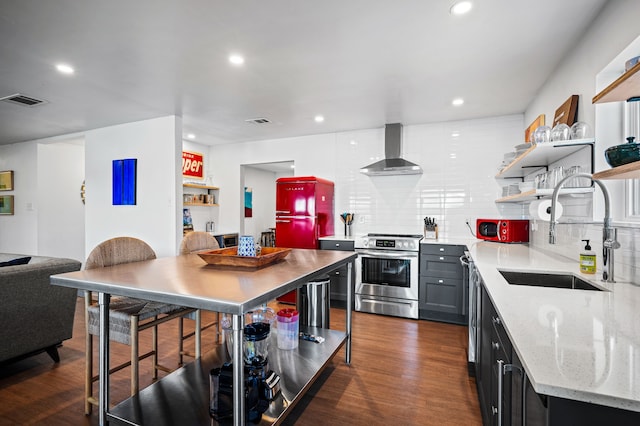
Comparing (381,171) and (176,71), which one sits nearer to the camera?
(176,71)

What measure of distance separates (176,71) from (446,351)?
3471 mm

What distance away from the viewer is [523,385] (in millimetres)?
918

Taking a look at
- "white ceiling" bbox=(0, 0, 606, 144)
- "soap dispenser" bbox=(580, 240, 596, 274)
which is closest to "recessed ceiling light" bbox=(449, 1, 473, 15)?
"white ceiling" bbox=(0, 0, 606, 144)

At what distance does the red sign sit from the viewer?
534cm

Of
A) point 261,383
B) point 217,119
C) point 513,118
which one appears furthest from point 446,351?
point 217,119

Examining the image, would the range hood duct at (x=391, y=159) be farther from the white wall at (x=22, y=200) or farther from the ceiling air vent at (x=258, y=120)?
the white wall at (x=22, y=200)

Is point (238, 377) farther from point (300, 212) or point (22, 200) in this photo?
point (22, 200)

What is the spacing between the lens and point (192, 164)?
18.0 feet

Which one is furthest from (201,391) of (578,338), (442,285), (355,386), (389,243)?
(442,285)

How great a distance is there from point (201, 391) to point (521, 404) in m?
1.44

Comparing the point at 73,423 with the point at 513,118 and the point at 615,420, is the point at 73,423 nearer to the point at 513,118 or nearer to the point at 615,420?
the point at 615,420

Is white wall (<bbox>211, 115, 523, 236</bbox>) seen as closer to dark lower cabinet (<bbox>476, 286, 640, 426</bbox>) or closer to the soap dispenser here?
the soap dispenser

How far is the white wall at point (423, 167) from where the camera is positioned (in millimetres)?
4059

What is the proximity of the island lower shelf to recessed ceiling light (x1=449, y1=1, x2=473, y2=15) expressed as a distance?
227cm
